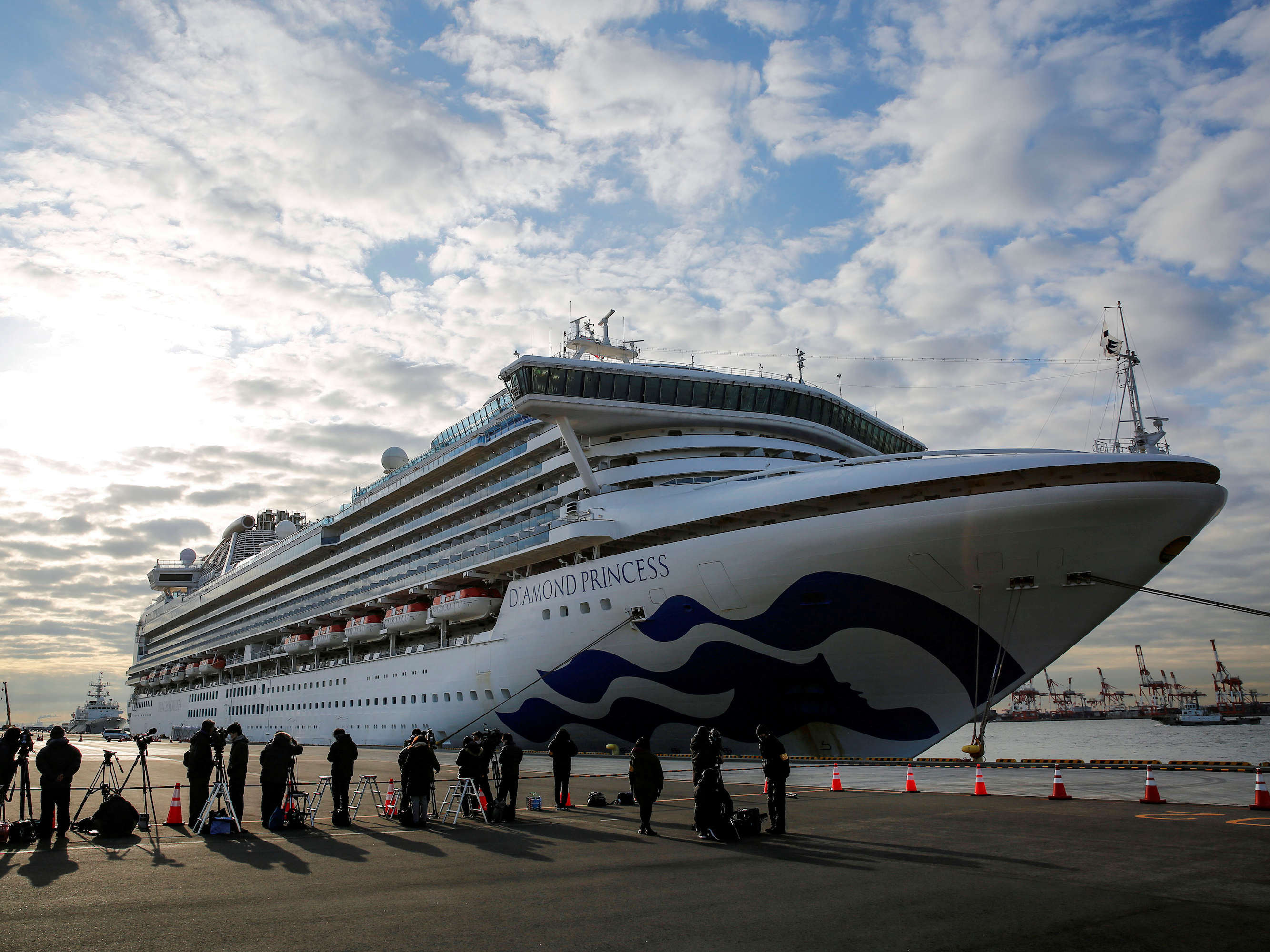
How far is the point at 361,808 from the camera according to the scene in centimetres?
1317

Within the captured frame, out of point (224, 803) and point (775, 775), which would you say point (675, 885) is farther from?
point (224, 803)

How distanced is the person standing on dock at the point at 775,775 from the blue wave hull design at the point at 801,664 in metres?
7.63

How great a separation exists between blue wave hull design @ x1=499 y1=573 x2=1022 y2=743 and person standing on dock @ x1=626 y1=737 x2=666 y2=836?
770 cm

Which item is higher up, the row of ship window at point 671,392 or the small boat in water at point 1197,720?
the row of ship window at point 671,392

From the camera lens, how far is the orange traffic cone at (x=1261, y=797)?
394 inches

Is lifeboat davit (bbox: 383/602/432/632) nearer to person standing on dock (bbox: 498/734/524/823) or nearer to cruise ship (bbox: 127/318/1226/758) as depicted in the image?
cruise ship (bbox: 127/318/1226/758)

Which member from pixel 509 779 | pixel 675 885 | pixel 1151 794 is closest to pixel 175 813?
pixel 509 779

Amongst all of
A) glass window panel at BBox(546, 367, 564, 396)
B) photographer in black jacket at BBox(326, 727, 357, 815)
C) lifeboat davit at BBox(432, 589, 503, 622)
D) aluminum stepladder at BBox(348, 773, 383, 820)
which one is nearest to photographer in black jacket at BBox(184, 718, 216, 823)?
photographer in black jacket at BBox(326, 727, 357, 815)

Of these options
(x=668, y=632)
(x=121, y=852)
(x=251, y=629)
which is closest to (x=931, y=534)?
(x=668, y=632)

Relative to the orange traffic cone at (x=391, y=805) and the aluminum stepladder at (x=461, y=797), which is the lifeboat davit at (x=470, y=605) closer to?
the orange traffic cone at (x=391, y=805)

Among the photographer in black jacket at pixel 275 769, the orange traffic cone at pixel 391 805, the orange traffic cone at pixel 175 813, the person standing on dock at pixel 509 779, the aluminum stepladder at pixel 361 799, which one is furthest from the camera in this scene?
the orange traffic cone at pixel 391 805

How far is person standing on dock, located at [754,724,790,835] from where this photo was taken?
9.13m

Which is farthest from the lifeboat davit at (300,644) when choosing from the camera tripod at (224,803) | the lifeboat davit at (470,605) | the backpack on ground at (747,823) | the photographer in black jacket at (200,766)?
the backpack on ground at (747,823)

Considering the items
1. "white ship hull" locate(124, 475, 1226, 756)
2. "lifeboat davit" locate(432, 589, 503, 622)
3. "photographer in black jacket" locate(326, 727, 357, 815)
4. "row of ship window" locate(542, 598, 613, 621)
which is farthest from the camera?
"lifeboat davit" locate(432, 589, 503, 622)
